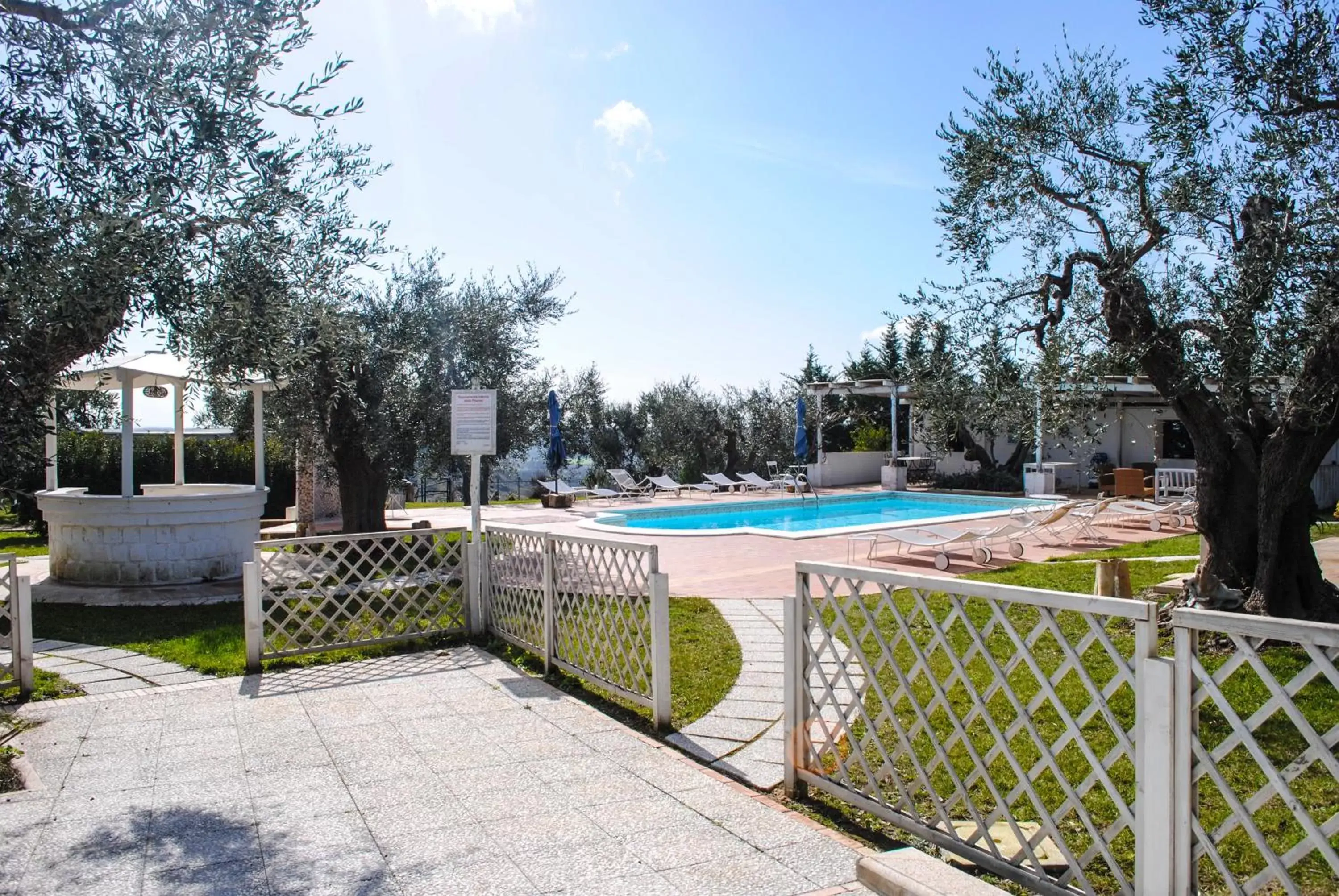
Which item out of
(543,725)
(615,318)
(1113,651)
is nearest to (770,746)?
(543,725)

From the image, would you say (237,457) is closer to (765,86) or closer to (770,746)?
(765,86)

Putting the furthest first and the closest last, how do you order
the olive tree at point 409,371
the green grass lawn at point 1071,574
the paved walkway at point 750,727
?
the olive tree at point 409,371
the green grass lawn at point 1071,574
the paved walkway at point 750,727

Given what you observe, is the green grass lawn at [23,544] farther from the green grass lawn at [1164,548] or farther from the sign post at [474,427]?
the green grass lawn at [1164,548]

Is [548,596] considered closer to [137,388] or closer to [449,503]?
[137,388]

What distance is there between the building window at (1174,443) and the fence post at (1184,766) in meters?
24.7

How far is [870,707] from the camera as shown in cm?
505

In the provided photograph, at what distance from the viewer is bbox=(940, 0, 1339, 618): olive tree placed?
5.02m

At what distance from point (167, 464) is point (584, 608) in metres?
15.1

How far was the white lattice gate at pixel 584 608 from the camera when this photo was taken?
491 cm

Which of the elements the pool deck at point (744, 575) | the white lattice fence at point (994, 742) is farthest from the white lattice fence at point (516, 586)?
the white lattice fence at point (994, 742)

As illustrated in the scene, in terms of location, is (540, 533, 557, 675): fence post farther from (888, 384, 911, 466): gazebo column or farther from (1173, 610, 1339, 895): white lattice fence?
(888, 384, 911, 466): gazebo column

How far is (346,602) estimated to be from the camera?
720cm

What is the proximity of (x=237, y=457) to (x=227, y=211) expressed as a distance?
49.9 ft

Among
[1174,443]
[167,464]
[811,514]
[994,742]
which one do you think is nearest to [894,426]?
[811,514]
